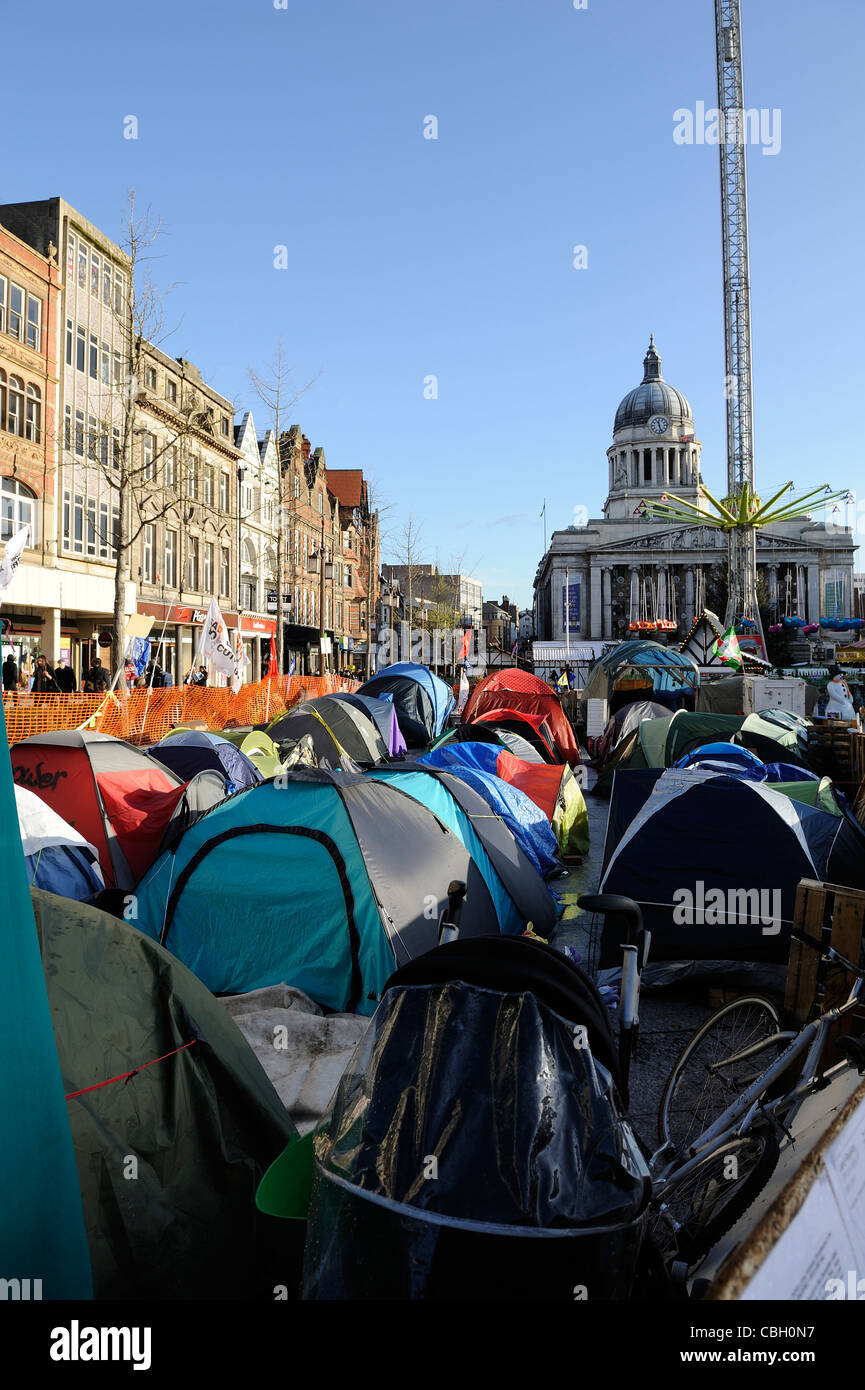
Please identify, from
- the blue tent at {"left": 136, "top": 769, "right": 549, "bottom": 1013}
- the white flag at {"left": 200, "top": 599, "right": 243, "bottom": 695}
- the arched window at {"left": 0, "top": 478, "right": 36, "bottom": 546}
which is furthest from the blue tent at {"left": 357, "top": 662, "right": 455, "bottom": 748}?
the blue tent at {"left": 136, "top": 769, "right": 549, "bottom": 1013}

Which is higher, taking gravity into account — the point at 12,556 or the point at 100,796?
the point at 12,556

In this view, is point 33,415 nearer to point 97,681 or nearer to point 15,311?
point 15,311

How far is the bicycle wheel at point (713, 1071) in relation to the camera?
4.27 metres

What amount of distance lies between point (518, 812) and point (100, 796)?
4512 millimetres

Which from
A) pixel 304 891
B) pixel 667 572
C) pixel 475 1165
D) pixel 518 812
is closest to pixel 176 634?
pixel 518 812

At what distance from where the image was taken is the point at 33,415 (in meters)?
27.0

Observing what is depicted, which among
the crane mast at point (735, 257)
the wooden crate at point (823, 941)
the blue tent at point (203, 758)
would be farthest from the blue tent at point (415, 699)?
the crane mast at point (735, 257)

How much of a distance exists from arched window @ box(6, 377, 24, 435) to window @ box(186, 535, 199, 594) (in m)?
12.3

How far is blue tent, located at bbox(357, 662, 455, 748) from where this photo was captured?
23859 mm

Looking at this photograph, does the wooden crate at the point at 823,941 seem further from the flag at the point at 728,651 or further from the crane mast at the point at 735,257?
the crane mast at the point at 735,257

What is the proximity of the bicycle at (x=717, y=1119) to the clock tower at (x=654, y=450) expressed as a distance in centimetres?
10553

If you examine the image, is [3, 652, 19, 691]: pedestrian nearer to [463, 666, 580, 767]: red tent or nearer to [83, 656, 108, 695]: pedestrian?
[83, 656, 108, 695]: pedestrian
